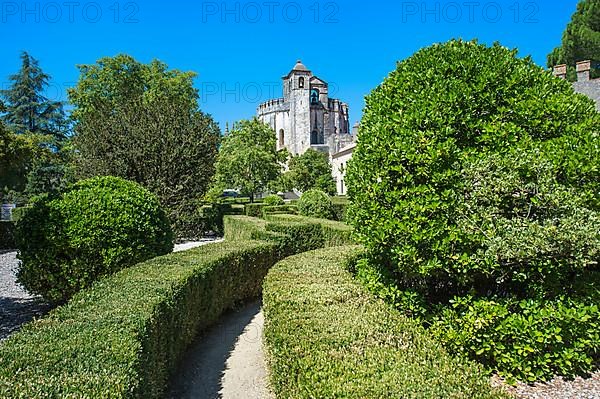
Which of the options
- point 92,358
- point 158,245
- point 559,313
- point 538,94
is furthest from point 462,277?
point 158,245

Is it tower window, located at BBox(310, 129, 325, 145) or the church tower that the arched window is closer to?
tower window, located at BBox(310, 129, 325, 145)

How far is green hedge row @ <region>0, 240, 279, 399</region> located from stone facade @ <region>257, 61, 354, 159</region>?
69.1 m

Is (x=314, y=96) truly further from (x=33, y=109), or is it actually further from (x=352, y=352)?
(x=352, y=352)

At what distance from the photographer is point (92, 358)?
2846 millimetres

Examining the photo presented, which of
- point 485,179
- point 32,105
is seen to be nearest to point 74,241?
point 485,179

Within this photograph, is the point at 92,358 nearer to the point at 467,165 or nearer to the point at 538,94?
the point at 467,165

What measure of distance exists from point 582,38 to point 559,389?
30323mm

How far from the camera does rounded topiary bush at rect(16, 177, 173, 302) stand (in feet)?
22.1

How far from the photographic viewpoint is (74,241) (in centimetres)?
670

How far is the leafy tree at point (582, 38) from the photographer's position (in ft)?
88.6

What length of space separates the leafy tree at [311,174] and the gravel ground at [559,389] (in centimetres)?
4200

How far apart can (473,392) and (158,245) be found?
596 cm

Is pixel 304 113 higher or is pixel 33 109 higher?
pixel 304 113

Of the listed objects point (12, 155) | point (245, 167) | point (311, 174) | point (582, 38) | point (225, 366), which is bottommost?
point (225, 366)
